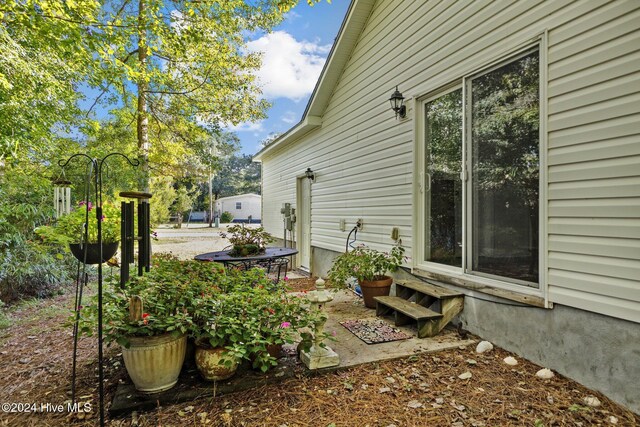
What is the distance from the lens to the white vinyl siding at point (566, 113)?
6.88 feet

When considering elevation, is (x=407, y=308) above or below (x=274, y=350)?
above

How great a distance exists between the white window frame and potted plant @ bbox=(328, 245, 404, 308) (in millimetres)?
294

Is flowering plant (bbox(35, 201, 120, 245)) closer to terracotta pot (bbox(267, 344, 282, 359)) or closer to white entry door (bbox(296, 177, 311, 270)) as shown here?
terracotta pot (bbox(267, 344, 282, 359))

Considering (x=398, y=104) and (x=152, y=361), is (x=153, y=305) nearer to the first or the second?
(x=152, y=361)

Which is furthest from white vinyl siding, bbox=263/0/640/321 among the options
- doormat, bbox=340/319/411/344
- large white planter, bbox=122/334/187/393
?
large white planter, bbox=122/334/187/393

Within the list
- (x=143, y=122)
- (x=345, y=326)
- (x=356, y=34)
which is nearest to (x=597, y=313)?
(x=345, y=326)

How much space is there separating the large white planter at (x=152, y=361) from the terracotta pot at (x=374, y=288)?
2.46m

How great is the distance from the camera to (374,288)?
4141mm

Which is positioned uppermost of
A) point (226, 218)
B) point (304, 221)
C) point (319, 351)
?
point (304, 221)

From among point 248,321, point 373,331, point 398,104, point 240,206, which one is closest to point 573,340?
point 373,331

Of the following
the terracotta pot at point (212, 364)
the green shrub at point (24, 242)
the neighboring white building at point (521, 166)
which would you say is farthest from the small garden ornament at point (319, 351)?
the green shrub at point (24, 242)

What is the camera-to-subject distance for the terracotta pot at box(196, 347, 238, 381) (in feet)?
7.52

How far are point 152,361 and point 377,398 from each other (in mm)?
1491

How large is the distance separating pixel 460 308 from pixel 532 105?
1940 mm
